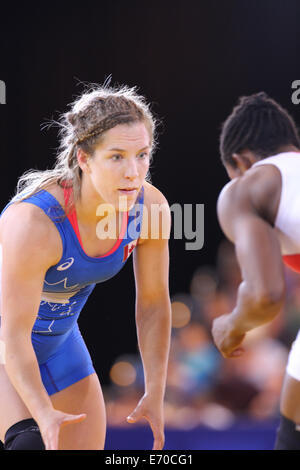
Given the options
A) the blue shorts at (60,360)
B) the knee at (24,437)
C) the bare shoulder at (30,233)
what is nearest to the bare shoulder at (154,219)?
the bare shoulder at (30,233)

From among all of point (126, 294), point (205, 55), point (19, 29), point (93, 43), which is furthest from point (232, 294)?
point (19, 29)

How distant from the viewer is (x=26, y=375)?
1829mm

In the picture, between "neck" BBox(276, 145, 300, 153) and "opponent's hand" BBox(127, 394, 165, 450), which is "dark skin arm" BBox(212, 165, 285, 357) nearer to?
"neck" BBox(276, 145, 300, 153)

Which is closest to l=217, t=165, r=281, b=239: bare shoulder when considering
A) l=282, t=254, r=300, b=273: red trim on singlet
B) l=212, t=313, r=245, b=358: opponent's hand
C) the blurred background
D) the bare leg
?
l=282, t=254, r=300, b=273: red trim on singlet

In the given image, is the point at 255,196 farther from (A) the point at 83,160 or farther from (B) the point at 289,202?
(A) the point at 83,160

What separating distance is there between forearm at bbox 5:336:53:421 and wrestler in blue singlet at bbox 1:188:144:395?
0.30 m

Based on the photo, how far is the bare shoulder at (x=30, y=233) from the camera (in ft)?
6.24

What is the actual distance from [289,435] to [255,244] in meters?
0.50

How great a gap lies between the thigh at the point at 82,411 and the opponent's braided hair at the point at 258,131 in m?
0.96

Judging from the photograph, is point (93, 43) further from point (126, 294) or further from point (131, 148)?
point (131, 148)

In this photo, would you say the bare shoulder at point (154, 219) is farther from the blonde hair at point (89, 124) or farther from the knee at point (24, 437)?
the knee at point (24, 437)

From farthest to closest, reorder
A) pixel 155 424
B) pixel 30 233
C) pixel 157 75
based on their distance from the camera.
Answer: pixel 157 75 < pixel 155 424 < pixel 30 233

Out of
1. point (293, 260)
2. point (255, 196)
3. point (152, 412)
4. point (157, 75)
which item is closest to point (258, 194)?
point (255, 196)
